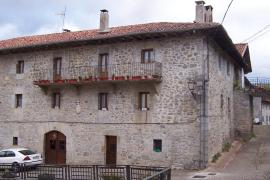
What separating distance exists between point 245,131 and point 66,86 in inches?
523

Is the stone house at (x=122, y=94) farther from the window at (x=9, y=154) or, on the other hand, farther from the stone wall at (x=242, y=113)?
the stone wall at (x=242, y=113)

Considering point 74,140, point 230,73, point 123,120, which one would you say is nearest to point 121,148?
point 123,120

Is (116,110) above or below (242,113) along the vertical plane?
above

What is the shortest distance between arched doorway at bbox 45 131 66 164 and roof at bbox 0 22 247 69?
17.1 ft

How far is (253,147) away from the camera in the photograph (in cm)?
2472

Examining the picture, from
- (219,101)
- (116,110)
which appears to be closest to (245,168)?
(219,101)

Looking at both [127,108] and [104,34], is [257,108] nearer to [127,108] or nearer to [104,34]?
[127,108]

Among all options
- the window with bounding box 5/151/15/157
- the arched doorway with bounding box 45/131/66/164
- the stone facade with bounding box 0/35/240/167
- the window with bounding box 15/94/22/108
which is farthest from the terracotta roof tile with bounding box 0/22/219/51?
the window with bounding box 5/151/15/157

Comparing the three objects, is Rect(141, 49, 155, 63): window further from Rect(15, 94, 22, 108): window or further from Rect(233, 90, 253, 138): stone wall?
Rect(233, 90, 253, 138): stone wall

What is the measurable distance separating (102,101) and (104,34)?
3701mm

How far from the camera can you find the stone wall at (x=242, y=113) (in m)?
27.9

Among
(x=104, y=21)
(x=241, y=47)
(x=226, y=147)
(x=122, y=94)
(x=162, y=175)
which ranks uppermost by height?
(x=104, y=21)

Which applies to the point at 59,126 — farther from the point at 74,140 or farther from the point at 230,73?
the point at 230,73

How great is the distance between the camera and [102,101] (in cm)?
2166
